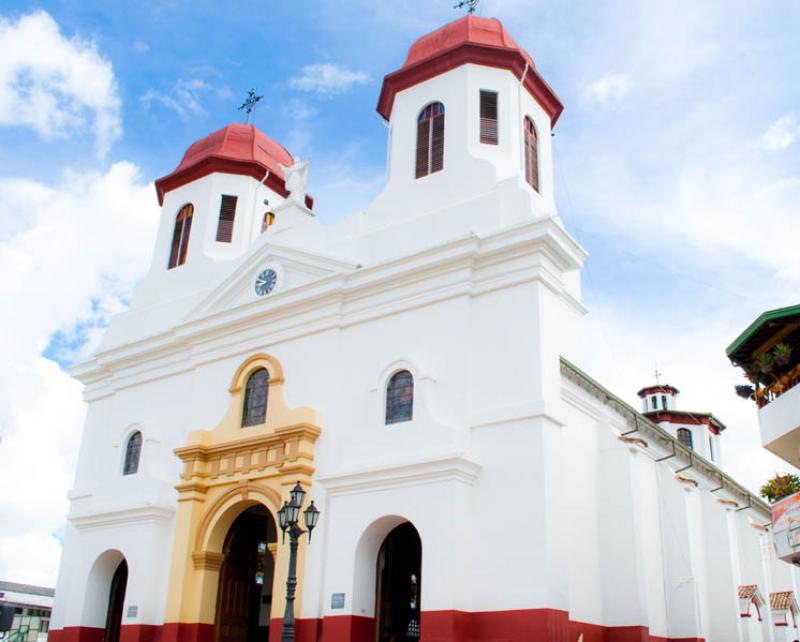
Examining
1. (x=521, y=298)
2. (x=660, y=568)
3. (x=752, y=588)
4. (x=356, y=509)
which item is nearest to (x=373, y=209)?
(x=521, y=298)

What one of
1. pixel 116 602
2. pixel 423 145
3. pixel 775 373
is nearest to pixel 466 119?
pixel 423 145

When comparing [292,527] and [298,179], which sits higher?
[298,179]

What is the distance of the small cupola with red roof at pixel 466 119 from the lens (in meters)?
18.0

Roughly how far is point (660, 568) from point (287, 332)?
32.2ft

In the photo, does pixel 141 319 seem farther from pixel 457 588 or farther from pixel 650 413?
pixel 650 413

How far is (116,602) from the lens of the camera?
19.5 metres

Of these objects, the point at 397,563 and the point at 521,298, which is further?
the point at 397,563

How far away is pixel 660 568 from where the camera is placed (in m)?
19.1

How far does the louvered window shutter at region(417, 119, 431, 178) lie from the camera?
18.8m

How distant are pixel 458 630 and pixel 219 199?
13.4m

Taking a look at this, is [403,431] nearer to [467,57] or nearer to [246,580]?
[246,580]

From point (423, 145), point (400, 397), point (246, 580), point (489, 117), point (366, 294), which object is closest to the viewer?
point (400, 397)

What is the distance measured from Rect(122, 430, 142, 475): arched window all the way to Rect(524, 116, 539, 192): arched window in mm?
10864

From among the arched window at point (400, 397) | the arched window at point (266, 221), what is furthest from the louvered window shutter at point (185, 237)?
the arched window at point (400, 397)
